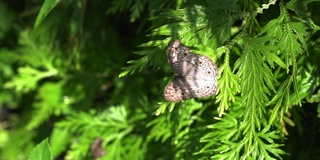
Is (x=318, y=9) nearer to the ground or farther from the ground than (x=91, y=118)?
farther from the ground

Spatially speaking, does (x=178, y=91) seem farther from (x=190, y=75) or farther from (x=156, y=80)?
(x=156, y=80)

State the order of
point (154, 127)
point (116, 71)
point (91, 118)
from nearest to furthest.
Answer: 1. point (154, 127)
2. point (91, 118)
3. point (116, 71)

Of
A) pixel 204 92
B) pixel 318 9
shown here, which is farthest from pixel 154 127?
pixel 318 9

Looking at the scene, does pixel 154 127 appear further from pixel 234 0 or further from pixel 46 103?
pixel 46 103

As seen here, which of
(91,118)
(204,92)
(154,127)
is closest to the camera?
(204,92)

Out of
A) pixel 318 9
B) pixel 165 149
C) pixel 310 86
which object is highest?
pixel 318 9
